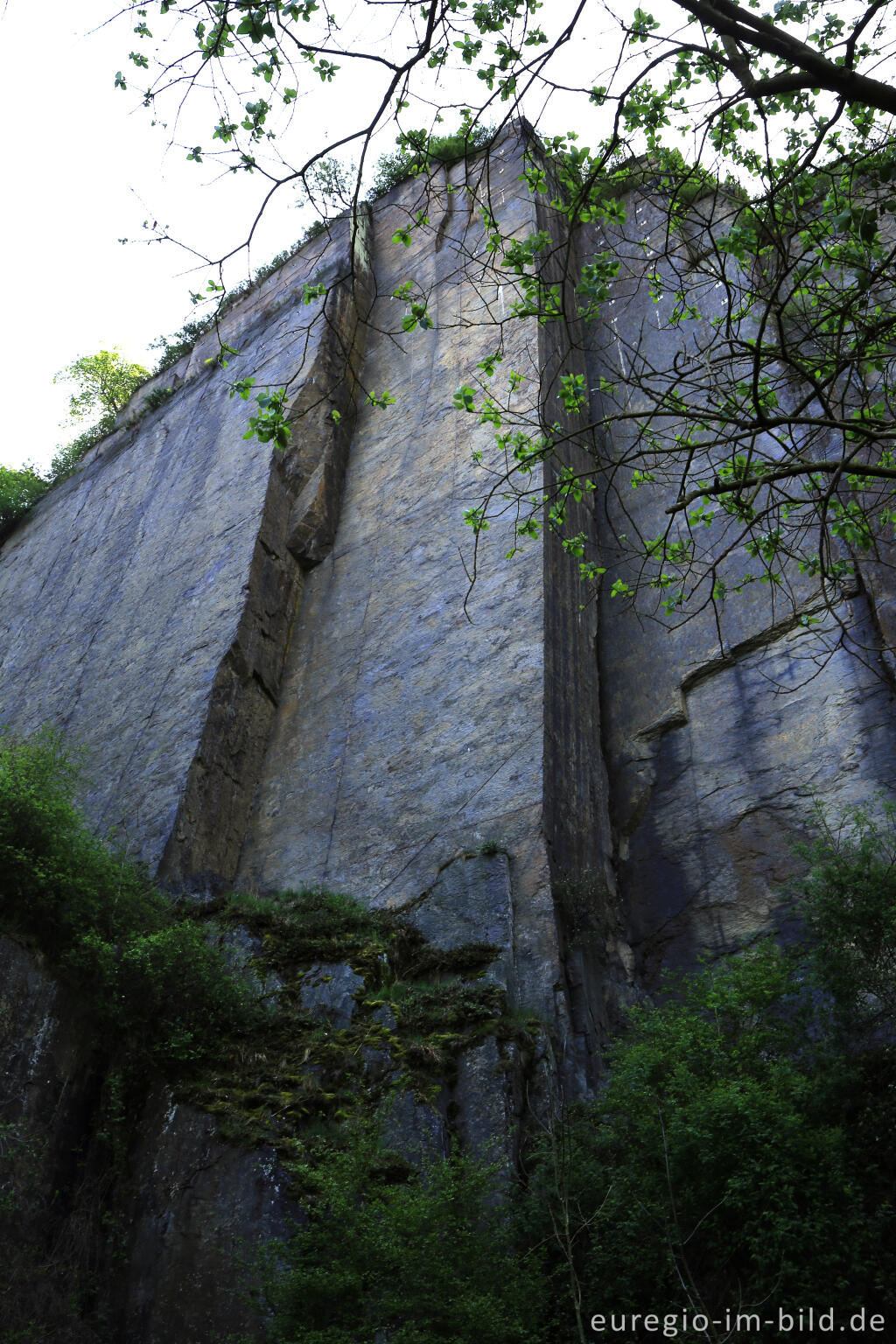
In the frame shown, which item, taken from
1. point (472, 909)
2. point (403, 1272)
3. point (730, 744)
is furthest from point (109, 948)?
point (730, 744)

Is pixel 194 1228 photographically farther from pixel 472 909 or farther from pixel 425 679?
pixel 425 679

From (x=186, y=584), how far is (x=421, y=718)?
446 centimetres

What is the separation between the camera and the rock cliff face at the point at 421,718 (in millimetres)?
7449

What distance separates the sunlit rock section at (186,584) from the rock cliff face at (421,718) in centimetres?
5

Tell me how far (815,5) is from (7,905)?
7.52 meters

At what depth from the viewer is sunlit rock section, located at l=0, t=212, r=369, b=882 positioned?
429 inches

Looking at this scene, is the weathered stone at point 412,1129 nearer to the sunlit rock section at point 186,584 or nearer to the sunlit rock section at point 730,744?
the sunlit rock section at point 730,744

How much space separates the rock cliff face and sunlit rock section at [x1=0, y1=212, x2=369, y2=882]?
51 millimetres

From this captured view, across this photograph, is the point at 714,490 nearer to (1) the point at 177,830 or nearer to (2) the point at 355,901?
(2) the point at 355,901

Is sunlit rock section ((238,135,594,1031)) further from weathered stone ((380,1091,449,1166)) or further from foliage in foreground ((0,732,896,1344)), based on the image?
weathered stone ((380,1091,449,1166))

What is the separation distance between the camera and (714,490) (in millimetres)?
5297

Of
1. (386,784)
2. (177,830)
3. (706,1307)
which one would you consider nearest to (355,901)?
(386,784)

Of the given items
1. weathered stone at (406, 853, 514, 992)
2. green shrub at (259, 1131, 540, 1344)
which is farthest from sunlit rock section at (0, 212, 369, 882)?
green shrub at (259, 1131, 540, 1344)

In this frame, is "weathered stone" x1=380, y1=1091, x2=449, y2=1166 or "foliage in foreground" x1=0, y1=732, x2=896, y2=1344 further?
"weathered stone" x1=380, y1=1091, x2=449, y2=1166
